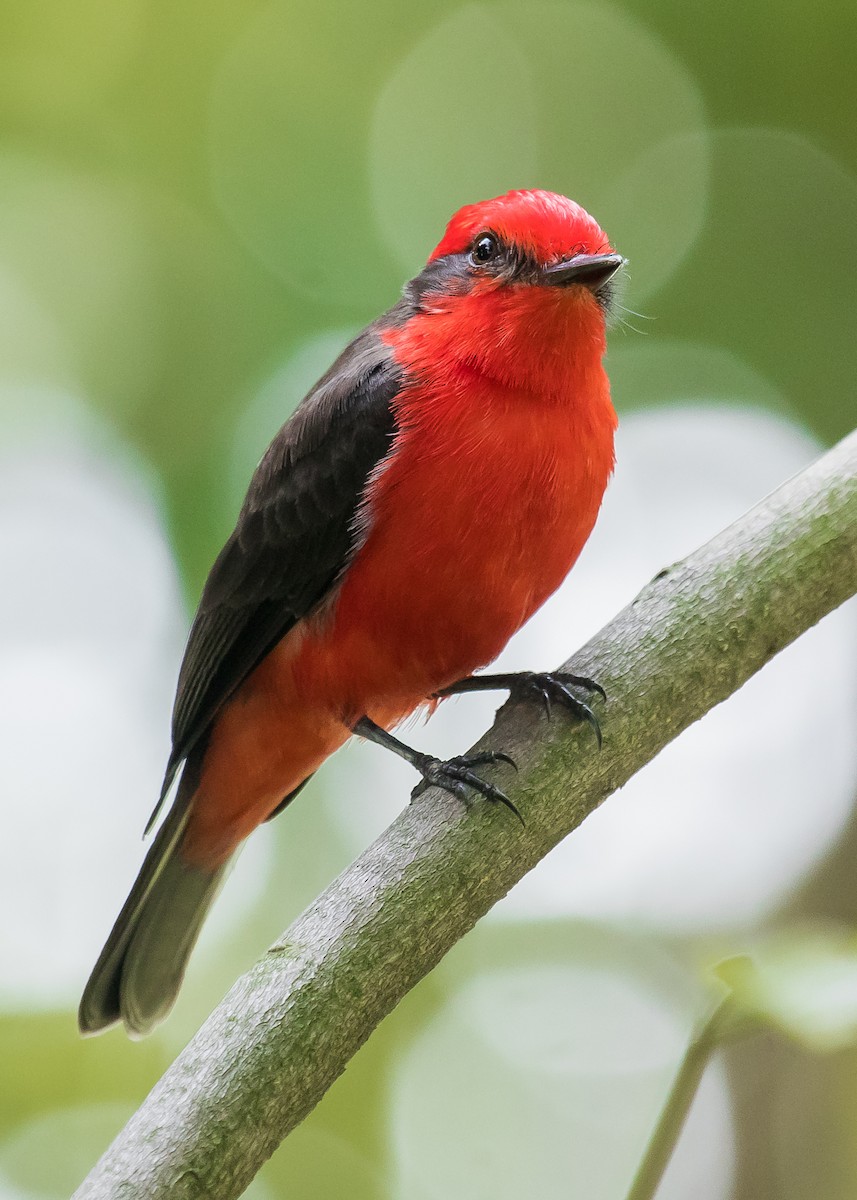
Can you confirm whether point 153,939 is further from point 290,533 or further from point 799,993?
point 799,993

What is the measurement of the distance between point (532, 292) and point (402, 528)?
85 centimetres

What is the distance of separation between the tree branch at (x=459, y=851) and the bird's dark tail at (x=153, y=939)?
1702 mm

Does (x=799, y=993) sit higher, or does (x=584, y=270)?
(x=584, y=270)

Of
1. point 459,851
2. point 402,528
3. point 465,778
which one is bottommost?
point 459,851

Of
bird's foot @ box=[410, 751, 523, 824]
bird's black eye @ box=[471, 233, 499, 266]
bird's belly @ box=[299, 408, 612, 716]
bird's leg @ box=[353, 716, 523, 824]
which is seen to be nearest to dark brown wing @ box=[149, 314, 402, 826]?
bird's belly @ box=[299, 408, 612, 716]

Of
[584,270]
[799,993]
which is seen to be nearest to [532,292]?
[584,270]

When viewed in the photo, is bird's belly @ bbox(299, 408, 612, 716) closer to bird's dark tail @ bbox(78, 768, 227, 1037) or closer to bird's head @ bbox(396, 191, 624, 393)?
bird's head @ bbox(396, 191, 624, 393)

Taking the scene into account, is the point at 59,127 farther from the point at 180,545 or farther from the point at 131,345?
the point at 180,545

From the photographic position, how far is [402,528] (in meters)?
3.58

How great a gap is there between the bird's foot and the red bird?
0.53 feet

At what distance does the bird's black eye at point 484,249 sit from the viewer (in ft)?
12.6

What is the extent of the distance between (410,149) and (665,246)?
1505mm

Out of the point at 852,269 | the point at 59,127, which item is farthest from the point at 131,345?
the point at 852,269

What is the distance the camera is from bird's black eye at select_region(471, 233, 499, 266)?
152 inches
